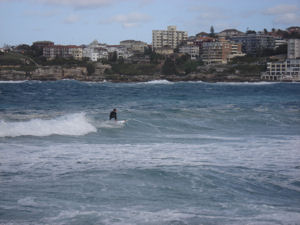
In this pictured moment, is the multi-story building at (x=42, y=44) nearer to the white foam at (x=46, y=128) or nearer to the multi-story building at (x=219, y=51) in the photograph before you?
the multi-story building at (x=219, y=51)

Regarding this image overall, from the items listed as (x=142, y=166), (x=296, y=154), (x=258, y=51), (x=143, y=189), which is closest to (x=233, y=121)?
(x=296, y=154)

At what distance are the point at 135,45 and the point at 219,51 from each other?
4536 centimetres

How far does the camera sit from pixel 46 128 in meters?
17.0

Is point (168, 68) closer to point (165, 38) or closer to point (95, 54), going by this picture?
point (95, 54)

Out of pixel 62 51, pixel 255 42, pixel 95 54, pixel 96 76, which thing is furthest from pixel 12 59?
pixel 255 42

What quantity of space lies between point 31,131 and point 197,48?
133258 mm

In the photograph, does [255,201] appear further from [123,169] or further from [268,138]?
[268,138]

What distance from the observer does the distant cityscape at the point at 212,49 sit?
114750 millimetres

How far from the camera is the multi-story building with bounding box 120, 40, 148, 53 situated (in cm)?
16738

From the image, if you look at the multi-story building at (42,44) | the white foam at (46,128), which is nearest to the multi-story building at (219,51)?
the multi-story building at (42,44)

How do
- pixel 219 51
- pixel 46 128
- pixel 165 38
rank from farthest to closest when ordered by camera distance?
pixel 165 38 → pixel 219 51 → pixel 46 128

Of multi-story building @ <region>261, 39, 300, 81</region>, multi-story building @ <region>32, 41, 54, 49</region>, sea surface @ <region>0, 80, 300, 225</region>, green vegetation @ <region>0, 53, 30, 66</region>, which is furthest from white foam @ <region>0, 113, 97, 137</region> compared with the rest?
multi-story building @ <region>32, 41, 54, 49</region>

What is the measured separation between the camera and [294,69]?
11406 cm

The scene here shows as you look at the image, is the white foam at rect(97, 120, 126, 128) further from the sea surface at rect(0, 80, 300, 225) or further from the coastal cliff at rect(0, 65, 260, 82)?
the coastal cliff at rect(0, 65, 260, 82)
